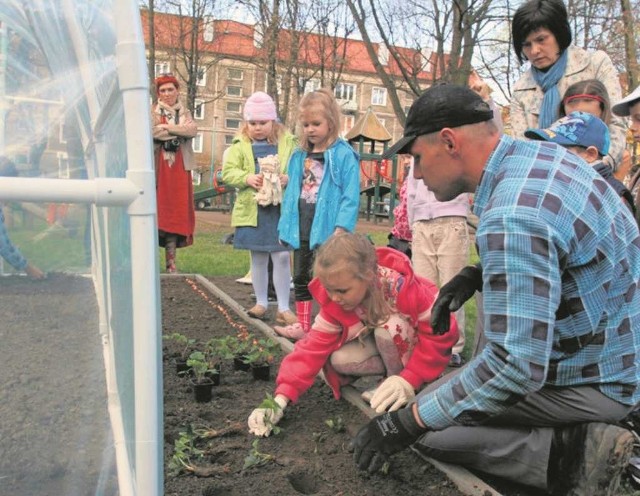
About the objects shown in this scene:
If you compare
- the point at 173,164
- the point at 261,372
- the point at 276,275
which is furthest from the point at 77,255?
the point at 173,164

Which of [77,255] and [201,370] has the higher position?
[77,255]

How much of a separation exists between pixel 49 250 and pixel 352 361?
164 cm

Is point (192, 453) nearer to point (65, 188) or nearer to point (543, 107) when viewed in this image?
point (65, 188)

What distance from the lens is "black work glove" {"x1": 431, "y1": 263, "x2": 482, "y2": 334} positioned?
229 centimetres

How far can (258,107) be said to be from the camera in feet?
16.1

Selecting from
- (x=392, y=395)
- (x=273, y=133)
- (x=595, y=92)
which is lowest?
(x=392, y=395)

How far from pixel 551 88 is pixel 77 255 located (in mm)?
2686

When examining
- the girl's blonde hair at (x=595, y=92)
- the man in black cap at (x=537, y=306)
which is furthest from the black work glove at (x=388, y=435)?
the girl's blonde hair at (x=595, y=92)

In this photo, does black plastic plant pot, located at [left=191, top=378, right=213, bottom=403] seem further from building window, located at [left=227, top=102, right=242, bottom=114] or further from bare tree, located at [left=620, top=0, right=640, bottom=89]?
building window, located at [left=227, top=102, right=242, bottom=114]

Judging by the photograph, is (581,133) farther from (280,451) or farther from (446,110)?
(280,451)

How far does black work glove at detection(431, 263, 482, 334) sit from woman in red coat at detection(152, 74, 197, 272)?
425 cm

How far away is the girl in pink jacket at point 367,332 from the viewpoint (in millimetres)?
2711

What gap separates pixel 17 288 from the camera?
1602mm

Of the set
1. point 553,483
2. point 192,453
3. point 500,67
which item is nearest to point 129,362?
point 192,453
